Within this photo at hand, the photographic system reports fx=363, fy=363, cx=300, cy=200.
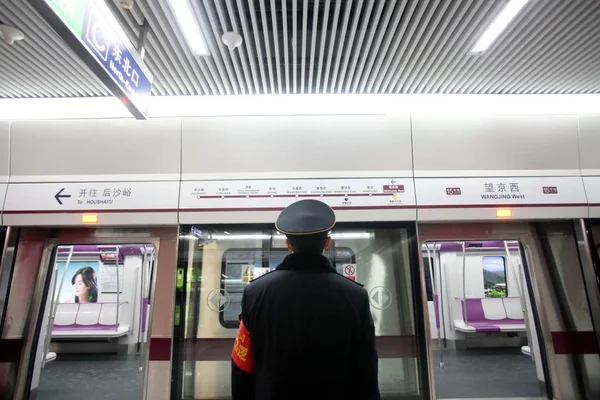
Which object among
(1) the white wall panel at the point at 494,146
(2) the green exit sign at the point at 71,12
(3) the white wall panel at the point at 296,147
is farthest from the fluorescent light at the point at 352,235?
(2) the green exit sign at the point at 71,12

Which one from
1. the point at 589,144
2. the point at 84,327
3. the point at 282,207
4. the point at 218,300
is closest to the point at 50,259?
the point at 218,300

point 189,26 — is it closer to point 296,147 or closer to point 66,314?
point 296,147

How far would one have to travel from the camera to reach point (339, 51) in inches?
117

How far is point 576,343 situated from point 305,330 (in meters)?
3.22

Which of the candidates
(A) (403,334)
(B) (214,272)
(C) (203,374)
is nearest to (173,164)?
(B) (214,272)

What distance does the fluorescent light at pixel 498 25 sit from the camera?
8.20 feet

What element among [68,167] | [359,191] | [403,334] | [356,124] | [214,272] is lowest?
[403,334]

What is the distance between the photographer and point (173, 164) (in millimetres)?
3418

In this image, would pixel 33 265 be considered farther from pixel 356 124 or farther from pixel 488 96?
pixel 488 96

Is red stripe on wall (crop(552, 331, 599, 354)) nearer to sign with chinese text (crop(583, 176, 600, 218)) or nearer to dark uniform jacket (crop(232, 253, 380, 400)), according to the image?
sign with chinese text (crop(583, 176, 600, 218))

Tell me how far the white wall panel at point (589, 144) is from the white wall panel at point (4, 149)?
5.44m

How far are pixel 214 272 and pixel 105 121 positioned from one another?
181 centimetres

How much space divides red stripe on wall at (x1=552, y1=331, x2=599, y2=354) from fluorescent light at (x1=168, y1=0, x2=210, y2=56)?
4.01 m

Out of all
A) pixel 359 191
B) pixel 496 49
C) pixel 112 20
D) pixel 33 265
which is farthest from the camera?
pixel 33 265
